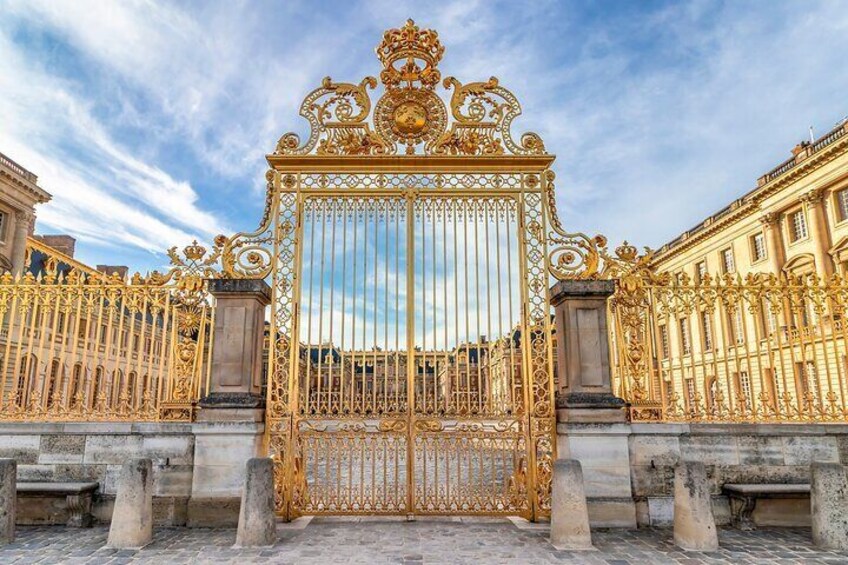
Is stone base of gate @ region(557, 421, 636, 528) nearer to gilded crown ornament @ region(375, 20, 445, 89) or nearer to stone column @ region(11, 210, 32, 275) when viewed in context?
gilded crown ornament @ region(375, 20, 445, 89)

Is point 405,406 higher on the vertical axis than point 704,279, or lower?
lower

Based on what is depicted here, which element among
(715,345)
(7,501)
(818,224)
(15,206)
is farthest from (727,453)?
(15,206)

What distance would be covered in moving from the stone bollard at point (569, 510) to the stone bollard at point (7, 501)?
602 centimetres

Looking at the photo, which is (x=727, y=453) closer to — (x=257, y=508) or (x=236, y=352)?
(x=257, y=508)

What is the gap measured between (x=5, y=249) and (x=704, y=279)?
2960 centimetres

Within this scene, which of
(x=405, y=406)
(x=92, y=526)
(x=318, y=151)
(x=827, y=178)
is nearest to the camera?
(x=92, y=526)

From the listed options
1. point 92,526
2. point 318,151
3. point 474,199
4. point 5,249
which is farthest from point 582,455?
point 5,249

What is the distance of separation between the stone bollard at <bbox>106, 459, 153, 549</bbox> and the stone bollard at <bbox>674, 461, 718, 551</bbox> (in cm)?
589

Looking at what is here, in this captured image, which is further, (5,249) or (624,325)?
(5,249)

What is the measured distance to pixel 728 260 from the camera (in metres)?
31.1

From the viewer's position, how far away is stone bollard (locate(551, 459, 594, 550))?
19.5ft

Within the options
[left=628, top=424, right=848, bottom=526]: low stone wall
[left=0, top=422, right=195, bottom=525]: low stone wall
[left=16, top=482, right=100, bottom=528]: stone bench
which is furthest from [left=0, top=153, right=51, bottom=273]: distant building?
[left=628, top=424, right=848, bottom=526]: low stone wall

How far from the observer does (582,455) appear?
6.97m

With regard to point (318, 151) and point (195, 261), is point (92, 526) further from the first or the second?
point (318, 151)
